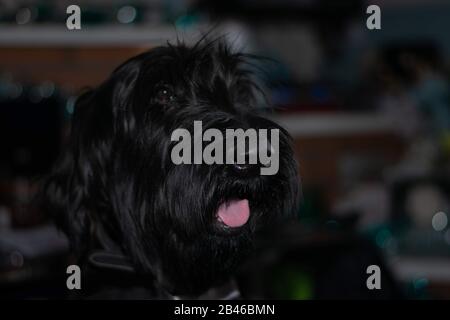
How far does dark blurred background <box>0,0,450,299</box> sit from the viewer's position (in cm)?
242

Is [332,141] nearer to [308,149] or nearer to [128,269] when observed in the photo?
[308,149]

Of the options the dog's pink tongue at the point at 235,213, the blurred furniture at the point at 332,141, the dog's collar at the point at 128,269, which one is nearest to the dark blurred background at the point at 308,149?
the blurred furniture at the point at 332,141

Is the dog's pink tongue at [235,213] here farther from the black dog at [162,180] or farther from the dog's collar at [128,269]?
the dog's collar at [128,269]

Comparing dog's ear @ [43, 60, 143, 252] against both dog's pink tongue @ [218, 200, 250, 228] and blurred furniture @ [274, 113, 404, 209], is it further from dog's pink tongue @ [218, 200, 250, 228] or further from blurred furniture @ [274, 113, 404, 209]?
blurred furniture @ [274, 113, 404, 209]

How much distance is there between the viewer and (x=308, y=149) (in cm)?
478

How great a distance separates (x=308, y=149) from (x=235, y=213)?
3.41 m

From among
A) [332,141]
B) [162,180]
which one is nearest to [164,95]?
[162,180]

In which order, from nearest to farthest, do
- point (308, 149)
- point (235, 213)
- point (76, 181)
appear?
point (235, 213)
point (76, 181)
point (308, 149)

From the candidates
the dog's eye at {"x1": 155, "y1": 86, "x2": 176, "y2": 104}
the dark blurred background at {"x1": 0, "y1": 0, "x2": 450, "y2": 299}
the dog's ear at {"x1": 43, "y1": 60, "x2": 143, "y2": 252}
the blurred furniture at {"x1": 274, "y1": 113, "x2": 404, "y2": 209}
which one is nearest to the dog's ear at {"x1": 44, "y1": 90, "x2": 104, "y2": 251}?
the dog's ear at {"x1": 43, "y1": 60, "x2": 143, "y2": 252}

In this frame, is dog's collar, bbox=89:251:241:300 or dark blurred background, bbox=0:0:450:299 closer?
dog's collar, bbox=89:251:241:300

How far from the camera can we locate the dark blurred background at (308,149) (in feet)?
7.95
